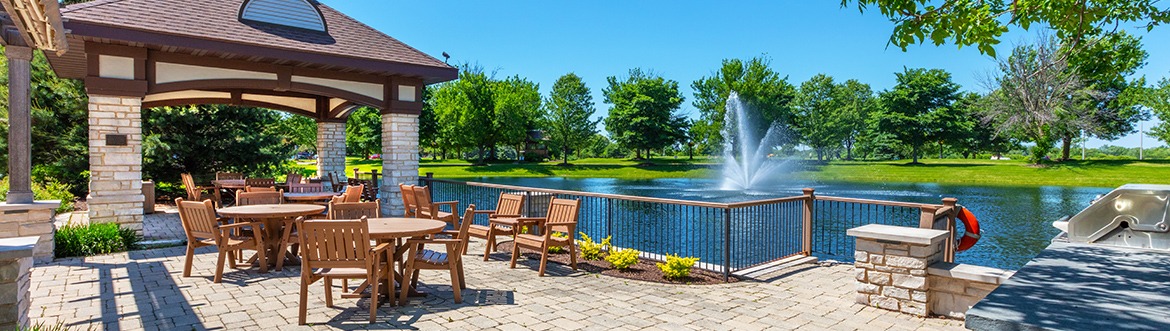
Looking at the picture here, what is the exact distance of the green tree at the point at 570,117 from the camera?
50.7m

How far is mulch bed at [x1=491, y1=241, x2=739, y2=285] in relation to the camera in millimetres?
6277

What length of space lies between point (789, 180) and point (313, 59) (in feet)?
99.7

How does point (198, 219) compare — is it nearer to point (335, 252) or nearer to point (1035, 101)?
point (335, 252)

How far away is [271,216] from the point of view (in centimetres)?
610

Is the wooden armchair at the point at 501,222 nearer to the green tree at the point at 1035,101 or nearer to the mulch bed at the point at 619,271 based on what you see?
the mulch bed at the point at 619,271

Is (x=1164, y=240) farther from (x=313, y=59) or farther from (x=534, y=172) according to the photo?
(x=534, y=172)

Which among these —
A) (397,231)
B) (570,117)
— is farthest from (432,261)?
(570,117)

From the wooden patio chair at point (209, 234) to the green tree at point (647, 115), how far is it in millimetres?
43232

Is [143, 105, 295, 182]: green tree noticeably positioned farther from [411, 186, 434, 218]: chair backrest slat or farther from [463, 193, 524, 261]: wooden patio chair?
[463, 193, 524, 261]: wooden patio chair

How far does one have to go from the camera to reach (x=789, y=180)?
35.0 m

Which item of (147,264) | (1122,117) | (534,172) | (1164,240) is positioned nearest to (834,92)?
(1122,117)

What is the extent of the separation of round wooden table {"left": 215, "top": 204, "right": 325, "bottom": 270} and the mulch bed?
7.33 feet

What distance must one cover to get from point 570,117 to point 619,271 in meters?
44.9

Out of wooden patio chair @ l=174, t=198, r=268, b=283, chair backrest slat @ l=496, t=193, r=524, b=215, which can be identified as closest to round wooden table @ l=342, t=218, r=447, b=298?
wooden patio chair @ l=174, t=198, r=268, b=283
